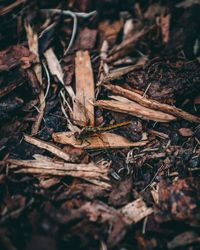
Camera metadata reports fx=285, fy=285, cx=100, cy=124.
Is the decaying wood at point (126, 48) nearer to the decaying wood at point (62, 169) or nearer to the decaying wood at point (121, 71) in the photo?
the decaying wood at point (121, 71)

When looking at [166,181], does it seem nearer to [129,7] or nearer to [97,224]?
[97,224]

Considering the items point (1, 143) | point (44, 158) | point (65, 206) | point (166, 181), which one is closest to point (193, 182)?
point (166, 181)

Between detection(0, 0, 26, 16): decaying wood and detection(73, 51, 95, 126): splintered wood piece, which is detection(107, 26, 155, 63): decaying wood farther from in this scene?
detection(0, 0, 26, 16): decaying wood

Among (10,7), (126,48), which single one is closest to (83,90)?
(126,48)

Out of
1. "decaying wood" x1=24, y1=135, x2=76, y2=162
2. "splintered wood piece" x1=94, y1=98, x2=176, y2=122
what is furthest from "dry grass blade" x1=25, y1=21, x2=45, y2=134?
"splintered wood piece" x1=94, y1=98, x2=176, y2=122

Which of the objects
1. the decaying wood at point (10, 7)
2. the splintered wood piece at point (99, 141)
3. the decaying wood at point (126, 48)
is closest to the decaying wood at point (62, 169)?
the splintered wood piece at point (99, 141)

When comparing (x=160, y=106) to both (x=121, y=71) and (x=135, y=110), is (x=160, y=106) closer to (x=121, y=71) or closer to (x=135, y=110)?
(x=135, y=110)
